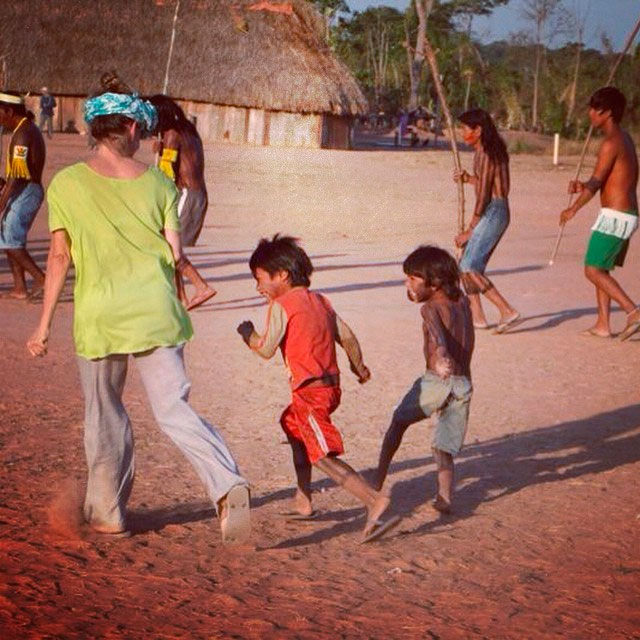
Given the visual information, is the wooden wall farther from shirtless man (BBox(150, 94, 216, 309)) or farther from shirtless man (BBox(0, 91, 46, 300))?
shirtless man (BBox(150, 94, 216, 309))

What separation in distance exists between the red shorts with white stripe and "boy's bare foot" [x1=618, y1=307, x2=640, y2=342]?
5230 mm

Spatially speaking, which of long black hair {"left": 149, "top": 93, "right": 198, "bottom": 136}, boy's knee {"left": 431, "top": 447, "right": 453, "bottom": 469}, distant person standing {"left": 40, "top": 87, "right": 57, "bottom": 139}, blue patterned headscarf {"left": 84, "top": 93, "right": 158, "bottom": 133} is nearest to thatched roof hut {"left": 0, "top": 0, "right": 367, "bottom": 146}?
distant person standing {"left": 40, "top": 87, "right": 57, "bottom": 139}

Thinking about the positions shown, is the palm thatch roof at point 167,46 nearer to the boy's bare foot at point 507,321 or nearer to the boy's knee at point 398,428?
the boy's bare foot at point 507,321

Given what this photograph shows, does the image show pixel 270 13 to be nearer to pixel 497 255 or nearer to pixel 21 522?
pixel 497 255

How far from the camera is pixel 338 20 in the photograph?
7312cm

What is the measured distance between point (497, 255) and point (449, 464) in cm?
1127

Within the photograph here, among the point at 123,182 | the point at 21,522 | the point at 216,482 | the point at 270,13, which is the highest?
the point at 270,13

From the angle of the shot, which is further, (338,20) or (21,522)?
(338,20)

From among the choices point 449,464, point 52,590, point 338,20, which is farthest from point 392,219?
point 338,20

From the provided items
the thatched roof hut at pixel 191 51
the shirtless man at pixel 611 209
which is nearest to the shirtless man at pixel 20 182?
the shirtless man at pixel 611 209

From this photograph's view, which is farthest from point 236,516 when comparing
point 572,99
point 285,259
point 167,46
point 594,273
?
point 572,99

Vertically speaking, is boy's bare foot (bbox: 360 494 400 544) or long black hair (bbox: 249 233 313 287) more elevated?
long black hair (bbox: 249 233 313 287)

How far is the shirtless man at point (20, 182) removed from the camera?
10.1 meters

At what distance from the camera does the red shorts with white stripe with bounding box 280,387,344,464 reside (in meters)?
4.77
